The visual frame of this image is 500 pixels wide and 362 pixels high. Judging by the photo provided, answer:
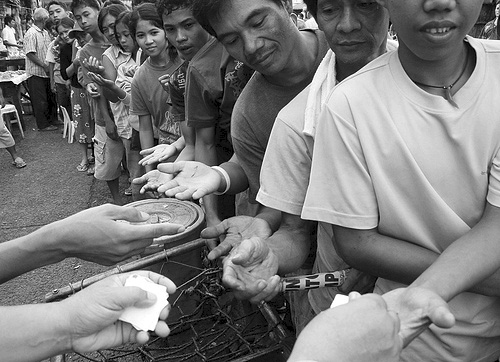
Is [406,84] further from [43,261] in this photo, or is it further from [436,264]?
[43,261]

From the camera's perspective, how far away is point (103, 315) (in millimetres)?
1156

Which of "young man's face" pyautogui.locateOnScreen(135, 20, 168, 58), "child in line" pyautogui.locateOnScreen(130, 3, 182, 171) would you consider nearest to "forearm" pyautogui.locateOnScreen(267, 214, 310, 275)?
"child in line" pyautogui.locateOnScreen(130, 3, 182, 171)

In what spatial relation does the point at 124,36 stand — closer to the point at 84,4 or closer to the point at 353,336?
the point at 84,4

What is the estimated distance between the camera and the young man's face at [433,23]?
1072mm

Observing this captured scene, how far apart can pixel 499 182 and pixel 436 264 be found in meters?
0.26

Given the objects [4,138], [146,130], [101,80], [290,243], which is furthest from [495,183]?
[4,138]

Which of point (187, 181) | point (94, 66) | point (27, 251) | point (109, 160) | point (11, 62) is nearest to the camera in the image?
point (27, 251)

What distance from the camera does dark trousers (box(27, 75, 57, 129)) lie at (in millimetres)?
Answer: 8758

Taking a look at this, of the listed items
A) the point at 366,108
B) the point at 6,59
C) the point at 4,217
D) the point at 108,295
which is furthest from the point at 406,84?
the point at 6,59

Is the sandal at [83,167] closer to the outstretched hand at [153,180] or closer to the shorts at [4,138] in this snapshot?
the shorts at [4,138]

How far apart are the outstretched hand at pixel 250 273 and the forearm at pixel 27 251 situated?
706mm

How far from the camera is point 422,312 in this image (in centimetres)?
97

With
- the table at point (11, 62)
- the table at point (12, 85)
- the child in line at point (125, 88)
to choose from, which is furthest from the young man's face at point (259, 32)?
the table at point (11, 62)

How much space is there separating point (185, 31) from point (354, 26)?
4.96ft
